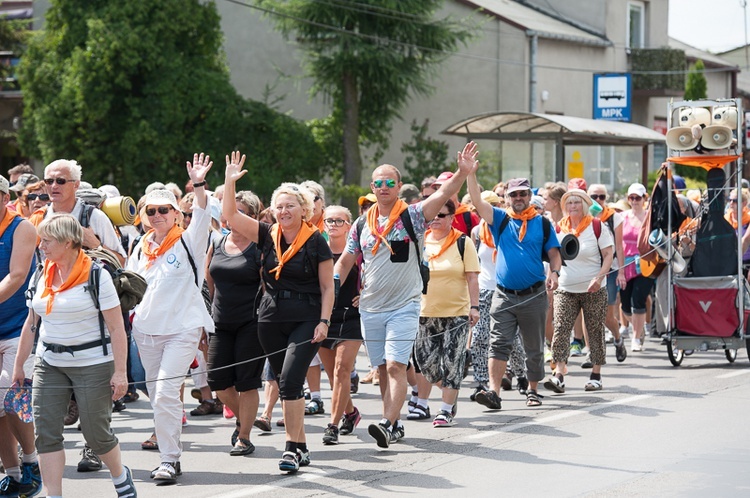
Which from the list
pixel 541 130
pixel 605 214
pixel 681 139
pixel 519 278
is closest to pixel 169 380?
pixel 519 278

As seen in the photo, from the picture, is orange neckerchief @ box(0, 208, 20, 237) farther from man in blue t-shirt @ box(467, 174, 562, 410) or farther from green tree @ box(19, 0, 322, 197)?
green tree @ box(19, 0, 322, 197)

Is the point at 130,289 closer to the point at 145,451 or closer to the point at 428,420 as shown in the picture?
the point at 145,451

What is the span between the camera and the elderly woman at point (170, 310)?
759 cm

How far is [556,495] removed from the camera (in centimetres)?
712

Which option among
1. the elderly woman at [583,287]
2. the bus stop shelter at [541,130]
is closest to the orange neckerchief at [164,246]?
the elderly woman at [583,287]

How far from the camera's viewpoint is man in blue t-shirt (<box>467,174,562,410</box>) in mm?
10125

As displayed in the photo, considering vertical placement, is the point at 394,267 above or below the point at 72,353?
above

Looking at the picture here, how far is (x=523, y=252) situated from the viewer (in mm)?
10195

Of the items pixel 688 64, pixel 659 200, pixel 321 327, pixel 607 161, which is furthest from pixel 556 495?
pixel 688 64

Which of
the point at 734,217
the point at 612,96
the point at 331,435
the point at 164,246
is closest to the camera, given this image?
the point at 164,246

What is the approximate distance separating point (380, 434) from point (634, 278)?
23.6ft

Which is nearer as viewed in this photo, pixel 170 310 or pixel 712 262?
pixel 170 310

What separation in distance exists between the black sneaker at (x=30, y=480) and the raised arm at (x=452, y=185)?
310 centimetres

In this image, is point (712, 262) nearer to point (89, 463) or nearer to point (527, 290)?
point (527, 290)
